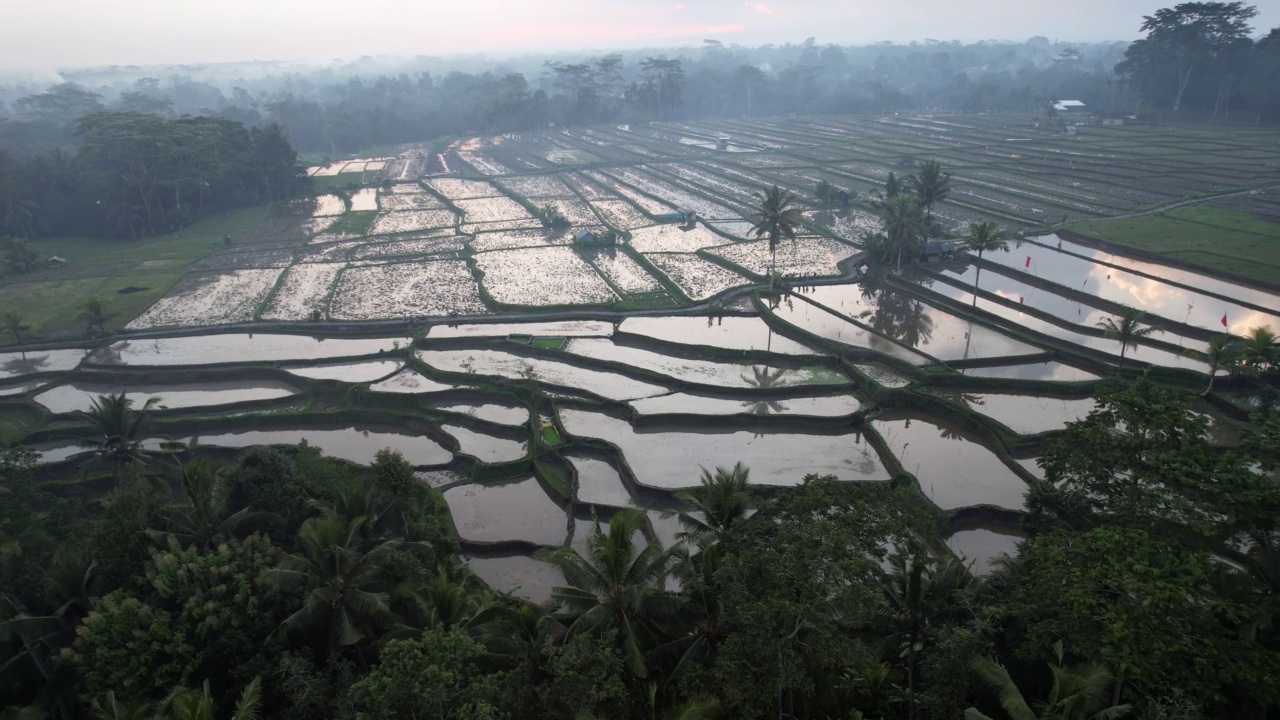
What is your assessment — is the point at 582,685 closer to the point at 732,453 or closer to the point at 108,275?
the point at 732,453

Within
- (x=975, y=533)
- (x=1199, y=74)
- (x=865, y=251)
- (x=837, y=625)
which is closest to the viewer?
(x=837, y=625)

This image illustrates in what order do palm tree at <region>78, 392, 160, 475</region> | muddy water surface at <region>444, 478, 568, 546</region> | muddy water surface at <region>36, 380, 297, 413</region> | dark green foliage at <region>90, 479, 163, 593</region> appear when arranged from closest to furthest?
dark green foliage at <region>90, 479, 163, 593</region> → muddy water surface at <region>444, 478, 568, 546</region> → palm tree at <region>78, 392, 160, 475</region> → muddy water surface at <region>36, 380, 297, 413</region>

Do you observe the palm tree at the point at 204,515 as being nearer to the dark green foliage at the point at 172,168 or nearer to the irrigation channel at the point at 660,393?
the irrigation channel at the point at 660,393

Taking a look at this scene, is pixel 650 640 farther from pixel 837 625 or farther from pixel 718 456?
pixel 718 456

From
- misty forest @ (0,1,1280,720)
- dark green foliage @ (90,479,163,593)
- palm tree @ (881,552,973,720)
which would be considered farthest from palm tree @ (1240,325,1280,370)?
dark green foliage @ (90,479,163,593)

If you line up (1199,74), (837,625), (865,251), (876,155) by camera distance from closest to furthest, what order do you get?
(837,625)
(865,251)
(876,155)
(1199,74)

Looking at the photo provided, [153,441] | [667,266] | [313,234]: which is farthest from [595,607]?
[313,234]

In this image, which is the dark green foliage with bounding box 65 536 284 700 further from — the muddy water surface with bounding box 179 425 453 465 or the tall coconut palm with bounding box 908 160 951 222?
the tall coconut palm with bounding box 908 160 951 222
